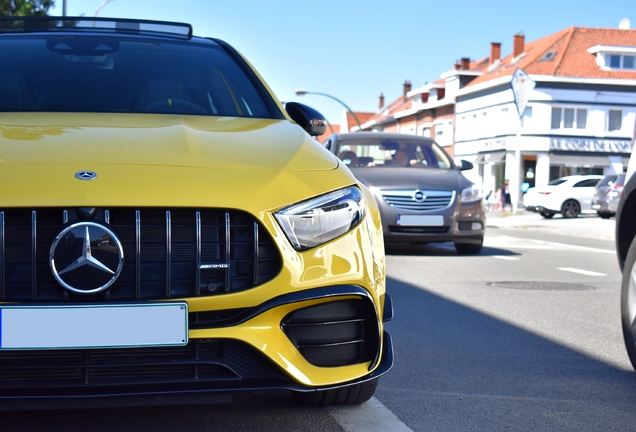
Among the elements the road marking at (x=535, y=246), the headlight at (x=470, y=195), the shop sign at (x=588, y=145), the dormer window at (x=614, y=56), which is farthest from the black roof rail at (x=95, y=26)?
the dormer window at (x=614, y=56)

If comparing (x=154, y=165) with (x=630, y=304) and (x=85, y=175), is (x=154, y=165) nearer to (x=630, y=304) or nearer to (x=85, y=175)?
(x=85, y=175)

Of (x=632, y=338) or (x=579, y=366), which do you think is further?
(x=579, y=366)

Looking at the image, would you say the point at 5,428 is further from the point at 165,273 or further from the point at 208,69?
the point at 208,69

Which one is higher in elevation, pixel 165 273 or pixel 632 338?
pixel 165 273

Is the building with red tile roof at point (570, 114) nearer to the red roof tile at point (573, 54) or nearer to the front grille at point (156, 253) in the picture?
the red roof tile at point (573, 54)

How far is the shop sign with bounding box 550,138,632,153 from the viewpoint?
50.0 m

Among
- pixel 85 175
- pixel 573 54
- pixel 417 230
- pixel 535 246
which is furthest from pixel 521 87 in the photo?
pixel 85 175

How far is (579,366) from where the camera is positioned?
4.83m

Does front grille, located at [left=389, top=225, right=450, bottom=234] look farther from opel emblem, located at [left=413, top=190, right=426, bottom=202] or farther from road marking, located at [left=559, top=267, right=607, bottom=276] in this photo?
road marking, located at [left=559, top=267, right=607, bottom=276]

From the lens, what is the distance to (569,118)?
165ft

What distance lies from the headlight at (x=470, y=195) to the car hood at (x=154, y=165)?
849 cm

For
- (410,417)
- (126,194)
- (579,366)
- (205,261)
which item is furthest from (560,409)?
(126,194)

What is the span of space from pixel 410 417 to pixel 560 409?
0.70 metres

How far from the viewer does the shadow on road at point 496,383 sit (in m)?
3.63
